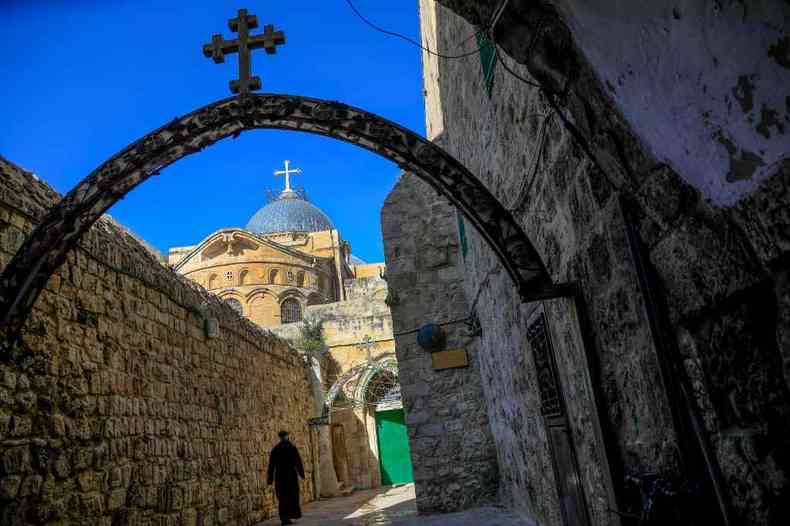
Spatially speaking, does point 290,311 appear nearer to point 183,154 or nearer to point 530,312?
point 530,312

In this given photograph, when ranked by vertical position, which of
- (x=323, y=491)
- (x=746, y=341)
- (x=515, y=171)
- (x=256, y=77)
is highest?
(x=256, y=77)

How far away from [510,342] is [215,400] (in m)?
4.69

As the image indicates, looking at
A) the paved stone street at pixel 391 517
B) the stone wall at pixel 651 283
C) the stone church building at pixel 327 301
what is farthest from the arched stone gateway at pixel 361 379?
the stone wall at pixel 651 283

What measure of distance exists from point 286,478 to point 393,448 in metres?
9.48

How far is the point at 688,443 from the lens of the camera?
6.55 ft

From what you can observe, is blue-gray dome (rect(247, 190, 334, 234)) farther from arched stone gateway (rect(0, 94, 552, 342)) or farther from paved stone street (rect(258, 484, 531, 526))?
arched stone gateway (rect(0, 94, 552, 342))

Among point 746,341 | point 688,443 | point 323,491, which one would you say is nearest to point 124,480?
point 688,443

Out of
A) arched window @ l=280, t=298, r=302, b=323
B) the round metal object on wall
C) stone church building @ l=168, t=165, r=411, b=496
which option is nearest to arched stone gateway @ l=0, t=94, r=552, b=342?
the round metal object on wall

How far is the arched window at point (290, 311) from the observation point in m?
32.8

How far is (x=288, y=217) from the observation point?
4225cm

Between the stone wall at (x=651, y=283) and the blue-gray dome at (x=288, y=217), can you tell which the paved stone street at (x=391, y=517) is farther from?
the blue-gray dome at (x=288, y=217)

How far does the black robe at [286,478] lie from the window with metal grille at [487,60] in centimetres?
660

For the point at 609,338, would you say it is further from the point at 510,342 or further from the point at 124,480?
the point at 124,480

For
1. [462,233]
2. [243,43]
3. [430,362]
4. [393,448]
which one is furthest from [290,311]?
[243,43]
